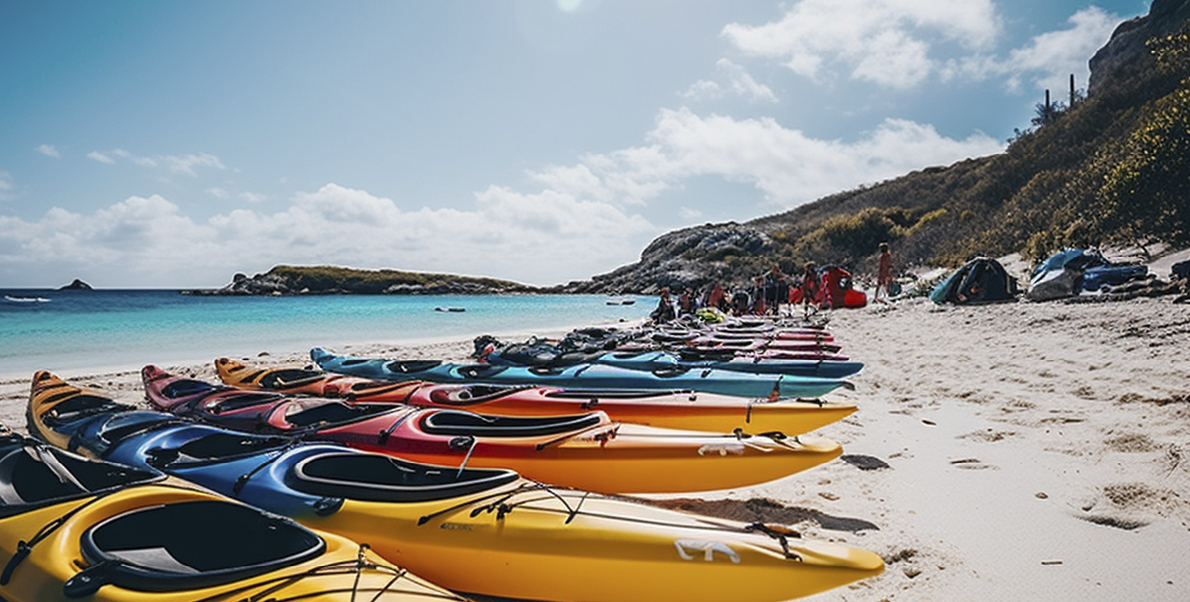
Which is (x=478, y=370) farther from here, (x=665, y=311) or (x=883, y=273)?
(x=883, y=273)

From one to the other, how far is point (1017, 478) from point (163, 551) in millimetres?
4545

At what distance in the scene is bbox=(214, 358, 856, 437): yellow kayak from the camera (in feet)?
13.4

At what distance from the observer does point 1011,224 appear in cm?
1812

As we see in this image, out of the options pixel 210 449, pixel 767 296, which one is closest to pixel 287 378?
pixel 210 449

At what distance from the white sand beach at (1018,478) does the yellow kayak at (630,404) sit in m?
0.41

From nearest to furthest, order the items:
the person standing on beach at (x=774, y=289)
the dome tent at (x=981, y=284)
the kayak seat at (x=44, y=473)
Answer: the kayak seat at (x=44, y=473), the dome tent at (x=981, y=284), the person standing on beach at (x=774, y=289)

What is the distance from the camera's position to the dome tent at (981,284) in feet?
36.7

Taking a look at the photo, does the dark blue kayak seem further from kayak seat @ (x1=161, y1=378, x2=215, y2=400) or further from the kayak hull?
kayak seat @ (x1=161, y1=378, x2=215, y2=400)

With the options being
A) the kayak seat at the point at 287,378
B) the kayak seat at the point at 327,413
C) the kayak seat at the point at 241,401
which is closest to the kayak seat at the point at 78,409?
the kayak seat at the point at 241,401

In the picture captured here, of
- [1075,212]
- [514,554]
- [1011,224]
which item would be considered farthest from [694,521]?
[1011,224]

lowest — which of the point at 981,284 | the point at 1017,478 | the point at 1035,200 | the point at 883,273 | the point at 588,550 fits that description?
the point at 1017,478

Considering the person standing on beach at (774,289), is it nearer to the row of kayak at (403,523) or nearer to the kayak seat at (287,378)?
the kayak seat at (287,378)

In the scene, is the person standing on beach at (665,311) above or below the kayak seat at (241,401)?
above

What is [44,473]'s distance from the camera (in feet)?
9.91
